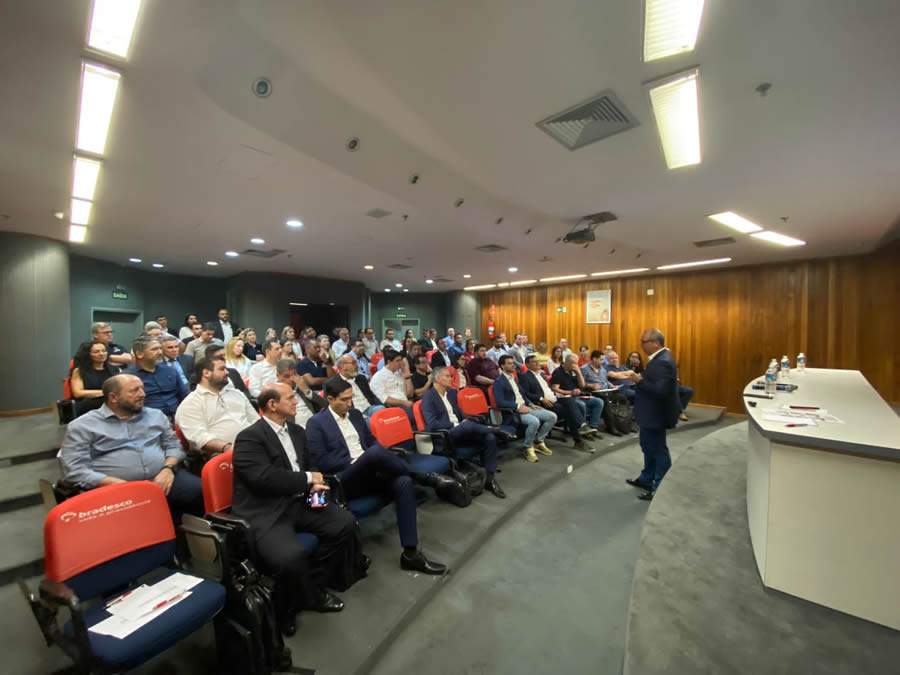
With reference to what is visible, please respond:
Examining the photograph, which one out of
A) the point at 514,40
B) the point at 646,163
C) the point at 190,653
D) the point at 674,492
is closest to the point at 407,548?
the point at 190,653

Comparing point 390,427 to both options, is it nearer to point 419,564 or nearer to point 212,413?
point 419,564

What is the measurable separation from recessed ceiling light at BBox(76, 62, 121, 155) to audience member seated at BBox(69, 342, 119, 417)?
5.22ft

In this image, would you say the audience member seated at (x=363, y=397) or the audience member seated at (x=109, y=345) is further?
the audience member seated at (x=363, y=397)

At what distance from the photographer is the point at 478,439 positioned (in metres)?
3.56

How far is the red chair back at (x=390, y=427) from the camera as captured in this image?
3.12m

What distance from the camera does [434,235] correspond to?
18.2 ft

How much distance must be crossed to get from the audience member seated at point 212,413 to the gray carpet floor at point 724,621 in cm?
266

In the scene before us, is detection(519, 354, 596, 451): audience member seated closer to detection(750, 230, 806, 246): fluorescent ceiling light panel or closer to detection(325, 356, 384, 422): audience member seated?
detection(325, 356, 384, 422): audience member seated

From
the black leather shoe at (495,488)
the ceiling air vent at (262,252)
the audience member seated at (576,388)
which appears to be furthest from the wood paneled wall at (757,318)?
the ceiling air vent at (262,252)

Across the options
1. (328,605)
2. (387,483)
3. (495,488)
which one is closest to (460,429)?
(495,488)

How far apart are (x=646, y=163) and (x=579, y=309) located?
733cm

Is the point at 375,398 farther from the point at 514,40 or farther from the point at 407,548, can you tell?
the point at 514,40

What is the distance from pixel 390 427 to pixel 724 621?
7.84ft

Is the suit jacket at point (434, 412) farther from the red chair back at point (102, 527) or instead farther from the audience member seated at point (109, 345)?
the audience member seated at point (109, 345)
